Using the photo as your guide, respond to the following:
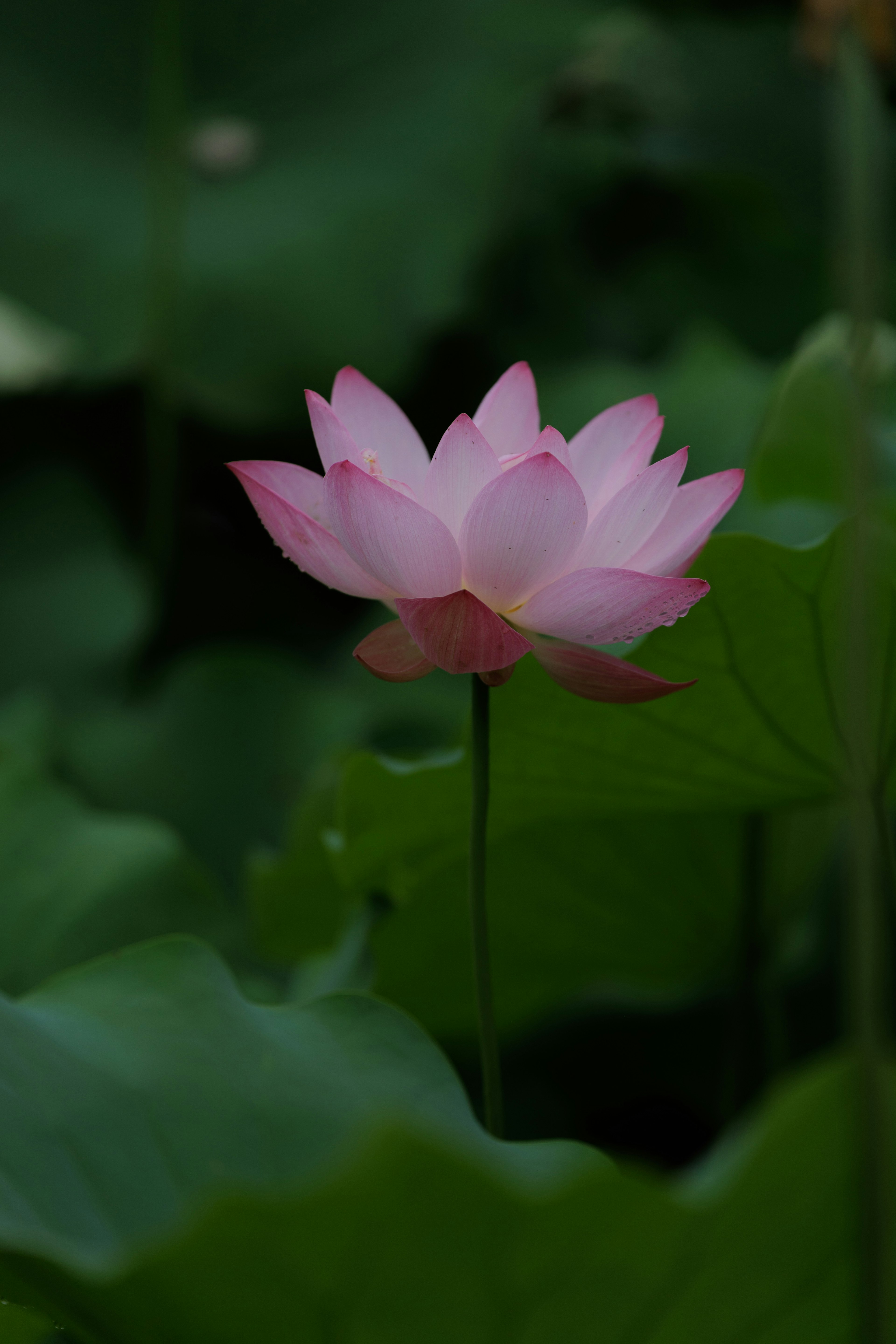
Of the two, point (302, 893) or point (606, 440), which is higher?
point (606, 440)

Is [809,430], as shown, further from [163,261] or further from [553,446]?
[163,261]

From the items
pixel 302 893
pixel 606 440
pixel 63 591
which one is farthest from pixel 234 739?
pixel 606 440

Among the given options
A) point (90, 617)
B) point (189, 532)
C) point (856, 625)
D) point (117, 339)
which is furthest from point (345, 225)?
point (856, 625)

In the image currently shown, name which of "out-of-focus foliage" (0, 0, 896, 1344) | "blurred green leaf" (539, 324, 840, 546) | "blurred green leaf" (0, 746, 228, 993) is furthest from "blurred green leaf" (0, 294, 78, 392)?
"blurred green leaf" (0, 746, 228, 993)

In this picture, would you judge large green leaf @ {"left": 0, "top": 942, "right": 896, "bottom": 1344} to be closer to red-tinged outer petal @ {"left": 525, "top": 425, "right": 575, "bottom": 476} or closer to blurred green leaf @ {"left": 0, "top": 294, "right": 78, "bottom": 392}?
red-tinged outer petal @ {"left": 525, "top": 425, "right": 575, "bottom": 476}

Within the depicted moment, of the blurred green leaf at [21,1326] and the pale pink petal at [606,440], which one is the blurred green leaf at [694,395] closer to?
the pale pink petal at [606,440]
